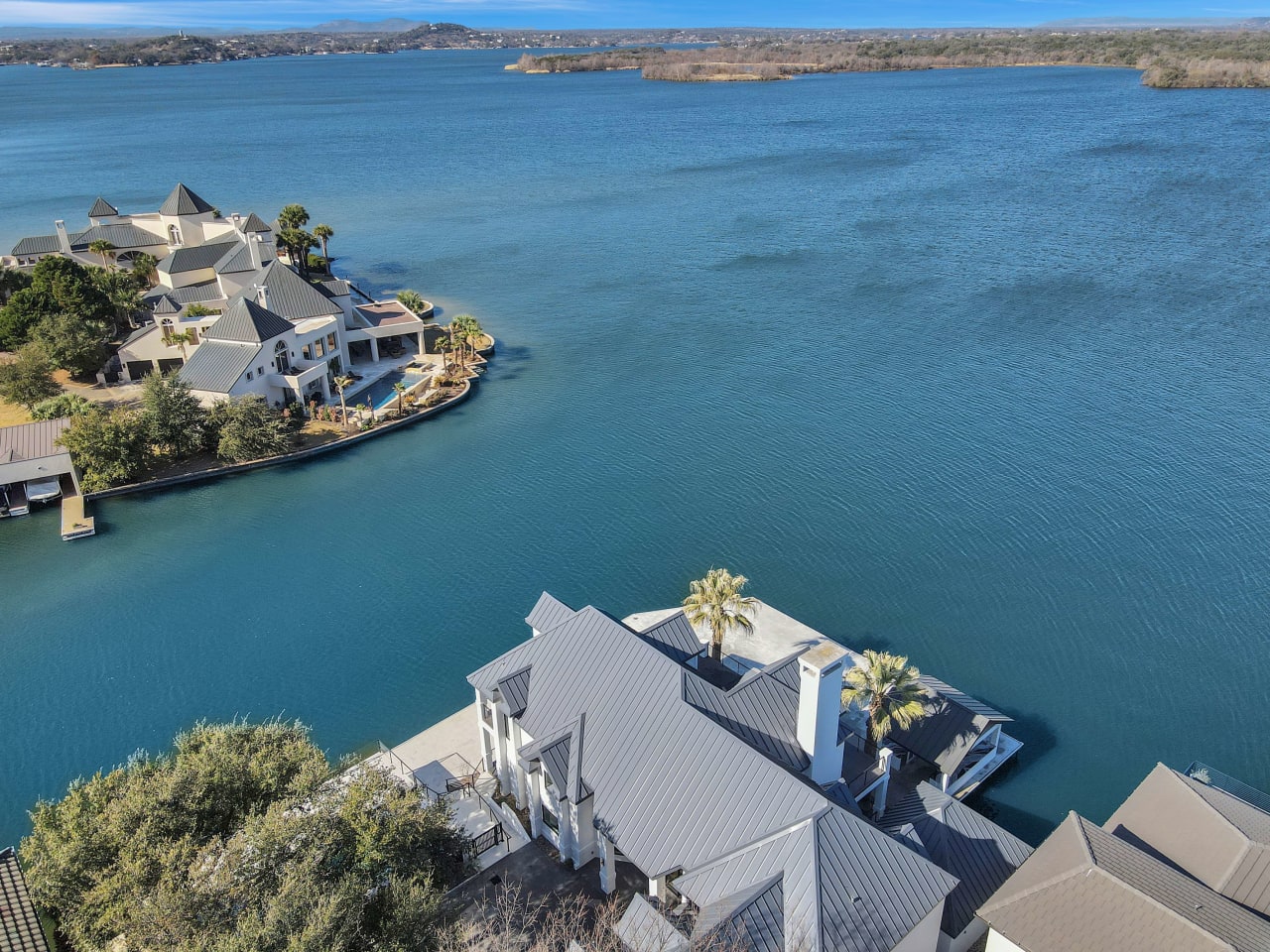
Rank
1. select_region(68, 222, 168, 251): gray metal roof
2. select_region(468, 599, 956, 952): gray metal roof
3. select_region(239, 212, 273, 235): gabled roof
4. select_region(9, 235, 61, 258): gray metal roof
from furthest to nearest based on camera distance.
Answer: select_region(68, 222, 168, 251): gray metal roof < select_region(9, 235, 61, 258): gray metal roof < select_region(239, 212, 273, 235): gabled roof < select_region(468, 599, 956, 952): gray metal roof

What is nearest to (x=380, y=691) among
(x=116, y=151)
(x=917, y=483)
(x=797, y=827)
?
(x=797, y=827)

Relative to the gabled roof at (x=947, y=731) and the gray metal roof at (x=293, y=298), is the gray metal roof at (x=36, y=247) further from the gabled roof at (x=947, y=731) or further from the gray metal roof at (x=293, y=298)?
the gabled roof at (x=947, y=731)

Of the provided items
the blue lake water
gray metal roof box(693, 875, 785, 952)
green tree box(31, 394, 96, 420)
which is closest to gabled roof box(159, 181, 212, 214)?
the blue lake water

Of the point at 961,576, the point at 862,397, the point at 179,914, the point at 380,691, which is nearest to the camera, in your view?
the point at 179,914

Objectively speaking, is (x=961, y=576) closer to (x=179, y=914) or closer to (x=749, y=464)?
(x=749, y=464)

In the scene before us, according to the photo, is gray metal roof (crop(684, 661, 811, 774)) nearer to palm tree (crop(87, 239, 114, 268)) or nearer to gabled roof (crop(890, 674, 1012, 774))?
gabled roof (crop(890, 674, 1012, 774))

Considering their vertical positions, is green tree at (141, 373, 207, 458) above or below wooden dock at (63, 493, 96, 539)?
above
